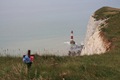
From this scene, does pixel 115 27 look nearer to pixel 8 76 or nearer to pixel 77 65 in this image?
pixel 77 65

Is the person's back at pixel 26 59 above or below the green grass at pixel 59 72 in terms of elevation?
above

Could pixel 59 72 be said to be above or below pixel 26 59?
below

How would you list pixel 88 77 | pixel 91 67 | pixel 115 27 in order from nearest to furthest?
pixel 88 77, pixel 91 67, pixel 115 27

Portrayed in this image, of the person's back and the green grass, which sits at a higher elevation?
the person's back

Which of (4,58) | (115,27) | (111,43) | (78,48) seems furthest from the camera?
(78,48)

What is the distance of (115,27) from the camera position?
33.2m

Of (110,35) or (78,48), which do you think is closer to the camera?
(110,35)

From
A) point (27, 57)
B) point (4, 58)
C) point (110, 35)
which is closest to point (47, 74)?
point (27, 57)

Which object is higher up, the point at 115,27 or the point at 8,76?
the point at 115,27

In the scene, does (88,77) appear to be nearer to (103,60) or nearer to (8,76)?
(8,76)

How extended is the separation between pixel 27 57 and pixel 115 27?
76.2ft

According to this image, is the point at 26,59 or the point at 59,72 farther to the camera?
the point at 59,72

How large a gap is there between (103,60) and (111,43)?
10.4m

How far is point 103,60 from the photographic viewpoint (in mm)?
17406
